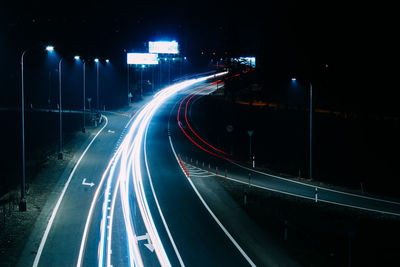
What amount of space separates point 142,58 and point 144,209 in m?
74.4

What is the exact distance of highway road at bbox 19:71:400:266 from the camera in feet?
53.7

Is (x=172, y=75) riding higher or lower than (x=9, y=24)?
lower

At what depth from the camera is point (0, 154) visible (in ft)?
188

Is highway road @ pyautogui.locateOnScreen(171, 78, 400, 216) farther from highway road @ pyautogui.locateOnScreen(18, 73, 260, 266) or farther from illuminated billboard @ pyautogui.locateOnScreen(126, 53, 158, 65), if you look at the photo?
illuminated billboard @ pyautogui.locateOnScreen(126, 53, 158, 65)

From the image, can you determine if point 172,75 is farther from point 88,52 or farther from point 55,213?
point 55,213

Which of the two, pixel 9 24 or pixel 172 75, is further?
pixel 172 75

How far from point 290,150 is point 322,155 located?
4.13 metres

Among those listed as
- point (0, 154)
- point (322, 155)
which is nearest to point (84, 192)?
point (322, 155)

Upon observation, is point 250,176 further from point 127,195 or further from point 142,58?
point 142,58

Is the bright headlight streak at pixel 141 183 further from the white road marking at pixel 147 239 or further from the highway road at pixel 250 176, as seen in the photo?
the highway road at pixel 250 176

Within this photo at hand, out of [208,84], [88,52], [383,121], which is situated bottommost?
[383,121]

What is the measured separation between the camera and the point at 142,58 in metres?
93.6

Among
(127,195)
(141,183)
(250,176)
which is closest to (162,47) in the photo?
(250,176)

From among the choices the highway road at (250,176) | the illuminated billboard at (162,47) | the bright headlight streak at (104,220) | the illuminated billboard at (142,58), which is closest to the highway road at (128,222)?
the bright headlight streak at (104,220)
